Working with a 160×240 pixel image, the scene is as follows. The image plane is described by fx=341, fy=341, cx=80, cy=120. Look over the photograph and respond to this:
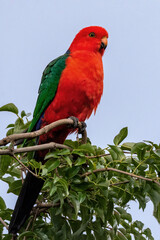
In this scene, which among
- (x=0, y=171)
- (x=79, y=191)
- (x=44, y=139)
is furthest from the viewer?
(x=44, y=139)

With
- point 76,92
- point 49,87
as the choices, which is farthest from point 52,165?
point 49,87

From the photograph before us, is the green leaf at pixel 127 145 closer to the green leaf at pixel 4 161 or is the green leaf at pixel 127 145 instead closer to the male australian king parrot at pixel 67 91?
the green leaf at pixel 4 161

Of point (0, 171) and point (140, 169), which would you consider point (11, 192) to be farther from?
point (140, 169)

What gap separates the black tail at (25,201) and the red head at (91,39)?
4.98ft

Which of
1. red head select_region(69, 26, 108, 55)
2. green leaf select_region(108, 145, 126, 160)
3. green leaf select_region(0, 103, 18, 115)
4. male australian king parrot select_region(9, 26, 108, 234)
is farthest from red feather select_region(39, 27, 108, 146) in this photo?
green leaf select_region(108, 145, 126, 160)

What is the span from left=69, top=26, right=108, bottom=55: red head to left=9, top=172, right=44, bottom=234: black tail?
1.52 metres

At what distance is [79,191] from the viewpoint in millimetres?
1997

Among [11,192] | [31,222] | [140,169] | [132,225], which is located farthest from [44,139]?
[140,169]

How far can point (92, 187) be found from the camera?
6.94 ft

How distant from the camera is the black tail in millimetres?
2324

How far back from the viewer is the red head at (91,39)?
3.44 m

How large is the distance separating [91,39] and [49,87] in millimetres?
755

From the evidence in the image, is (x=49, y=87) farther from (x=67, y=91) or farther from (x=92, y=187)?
(x=92, y=187)

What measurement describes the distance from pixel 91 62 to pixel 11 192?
4.49 ft
